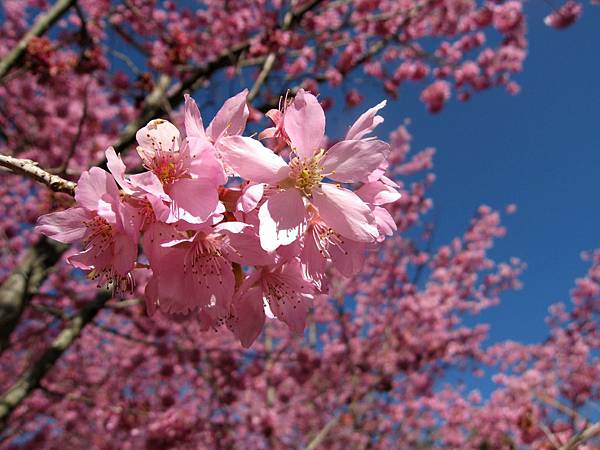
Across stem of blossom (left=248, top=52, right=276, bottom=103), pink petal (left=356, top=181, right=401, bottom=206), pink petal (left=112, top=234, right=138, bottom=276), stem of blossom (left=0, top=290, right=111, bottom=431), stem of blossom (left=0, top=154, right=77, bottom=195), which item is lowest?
pink petal (left=112, top=234, right=138, bottom=276)

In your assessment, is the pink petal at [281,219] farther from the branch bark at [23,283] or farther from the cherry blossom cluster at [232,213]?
the branch bark at [23,283]

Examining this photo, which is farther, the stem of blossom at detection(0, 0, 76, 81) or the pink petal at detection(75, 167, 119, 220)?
the stem of blossom at detection(0, 0, 76, 81)

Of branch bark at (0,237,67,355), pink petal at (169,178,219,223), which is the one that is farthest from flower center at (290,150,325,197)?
branch bark at (0,237,67,355)

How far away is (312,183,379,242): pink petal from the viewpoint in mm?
1093

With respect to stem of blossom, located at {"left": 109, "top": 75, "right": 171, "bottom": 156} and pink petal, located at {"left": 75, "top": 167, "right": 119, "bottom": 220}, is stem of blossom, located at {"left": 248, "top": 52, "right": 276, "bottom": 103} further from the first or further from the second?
pink petal, located at {"left": 75, "top": 167, "right": 119, "bottom": 220}

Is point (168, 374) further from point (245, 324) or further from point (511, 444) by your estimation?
point (245, 324)

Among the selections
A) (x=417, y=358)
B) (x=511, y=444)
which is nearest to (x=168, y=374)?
(x=417, y=358)

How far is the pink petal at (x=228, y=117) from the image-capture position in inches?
45.2

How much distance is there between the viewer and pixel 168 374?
682 centimetres

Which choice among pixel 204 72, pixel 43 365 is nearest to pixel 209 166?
pixel 43 365

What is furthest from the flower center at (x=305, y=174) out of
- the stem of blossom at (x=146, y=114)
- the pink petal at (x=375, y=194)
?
the stem of blossom at (x=146, y=114)

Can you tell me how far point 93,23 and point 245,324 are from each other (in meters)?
5.43

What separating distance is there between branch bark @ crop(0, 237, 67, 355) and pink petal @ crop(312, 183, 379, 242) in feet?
11.0

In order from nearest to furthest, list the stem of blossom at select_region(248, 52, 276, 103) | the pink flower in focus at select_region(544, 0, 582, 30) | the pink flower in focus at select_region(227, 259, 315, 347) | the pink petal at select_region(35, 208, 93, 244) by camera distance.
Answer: the pink petal at select_region(35, 208, 93, 244), the pink flower in focus at select_region(227, 259, 315, 347), the stem of blossom at select_region(248, 52, 276, 103), the pink flower in focus at select_region(544, 0, 582, 30)
